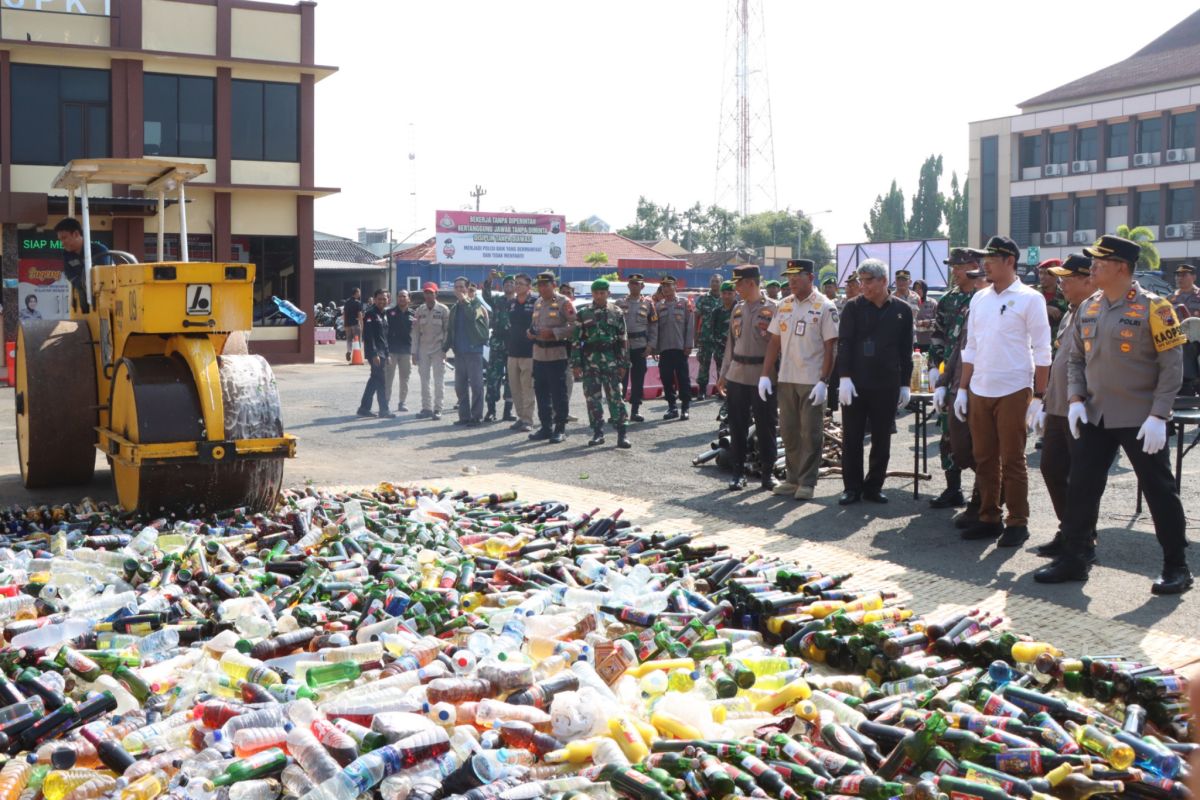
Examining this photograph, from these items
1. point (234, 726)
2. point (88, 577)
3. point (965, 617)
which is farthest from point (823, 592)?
point (88, 577)

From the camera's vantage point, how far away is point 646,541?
8.35 metres

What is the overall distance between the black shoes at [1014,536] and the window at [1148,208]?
55758 millimetres

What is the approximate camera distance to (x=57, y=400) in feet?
32.5

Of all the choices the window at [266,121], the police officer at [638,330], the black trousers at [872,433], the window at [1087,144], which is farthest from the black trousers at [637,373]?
the window at [1087,144]

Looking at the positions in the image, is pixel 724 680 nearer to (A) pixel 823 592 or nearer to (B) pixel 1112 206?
(A) pixel 823 592

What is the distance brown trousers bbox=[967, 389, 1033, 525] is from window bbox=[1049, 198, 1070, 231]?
58.1m

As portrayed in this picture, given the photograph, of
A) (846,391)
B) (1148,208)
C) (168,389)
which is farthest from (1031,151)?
(168,389)

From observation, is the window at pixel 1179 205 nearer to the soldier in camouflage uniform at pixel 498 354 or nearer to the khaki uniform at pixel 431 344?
the soldier in camouflage uniform at pixel 498 354

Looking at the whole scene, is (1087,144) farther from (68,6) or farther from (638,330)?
(638,330)

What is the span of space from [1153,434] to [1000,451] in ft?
5.70

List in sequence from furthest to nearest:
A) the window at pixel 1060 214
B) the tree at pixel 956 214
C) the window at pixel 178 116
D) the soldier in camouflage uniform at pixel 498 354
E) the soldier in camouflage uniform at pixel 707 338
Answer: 1. the tree at pixel 956 214
2. the window at pixel 1060 214
3. the window at pixel 178 116
4. the soldier in camouflage uniform at pixel 707 338
5. the soldier in camouflage uniform at pixel 498 354

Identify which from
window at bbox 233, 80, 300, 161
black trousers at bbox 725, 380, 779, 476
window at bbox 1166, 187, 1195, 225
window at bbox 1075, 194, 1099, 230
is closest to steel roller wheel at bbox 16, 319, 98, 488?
black trousers at bbox 725, 380, 779, 476

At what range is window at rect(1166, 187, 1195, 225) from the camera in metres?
56.5

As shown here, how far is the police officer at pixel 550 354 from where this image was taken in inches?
589
